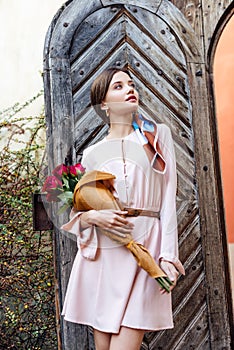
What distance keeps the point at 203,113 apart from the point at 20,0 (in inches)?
75.2

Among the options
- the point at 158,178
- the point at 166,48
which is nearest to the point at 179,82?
the point at 166,48

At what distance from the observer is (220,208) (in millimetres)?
3502

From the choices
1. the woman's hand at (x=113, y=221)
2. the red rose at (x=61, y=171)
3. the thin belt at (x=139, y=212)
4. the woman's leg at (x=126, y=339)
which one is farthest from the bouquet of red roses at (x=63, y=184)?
the woman's leg at (x=126, y=339)

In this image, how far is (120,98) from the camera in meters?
2.80

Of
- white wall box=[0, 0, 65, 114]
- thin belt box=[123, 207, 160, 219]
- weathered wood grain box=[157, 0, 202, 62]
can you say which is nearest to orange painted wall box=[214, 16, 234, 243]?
weathered wood grain box=[157, 0, 202, 62]

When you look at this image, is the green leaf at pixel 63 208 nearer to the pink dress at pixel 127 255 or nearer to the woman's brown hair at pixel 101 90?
the pink dress at pixel 127 255

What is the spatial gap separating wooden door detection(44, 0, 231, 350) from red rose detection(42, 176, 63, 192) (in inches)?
14.4

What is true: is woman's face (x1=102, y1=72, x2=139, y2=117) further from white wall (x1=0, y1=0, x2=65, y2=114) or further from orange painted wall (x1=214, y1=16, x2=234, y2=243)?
orange painted wall (x1=214, y1=16, x2=234, y2=243)

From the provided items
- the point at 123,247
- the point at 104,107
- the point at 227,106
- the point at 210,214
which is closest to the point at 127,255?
the point at 123,247

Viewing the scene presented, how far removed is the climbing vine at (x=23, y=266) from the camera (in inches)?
169

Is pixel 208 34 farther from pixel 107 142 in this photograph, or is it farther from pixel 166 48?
pixel 107 142

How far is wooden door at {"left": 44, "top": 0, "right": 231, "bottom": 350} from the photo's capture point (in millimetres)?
3281

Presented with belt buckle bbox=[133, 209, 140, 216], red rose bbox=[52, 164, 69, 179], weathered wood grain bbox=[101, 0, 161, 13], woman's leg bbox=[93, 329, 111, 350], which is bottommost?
woman's leg bbox=[93, 329, 111, 350]

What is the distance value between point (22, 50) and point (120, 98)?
6.79 ft
